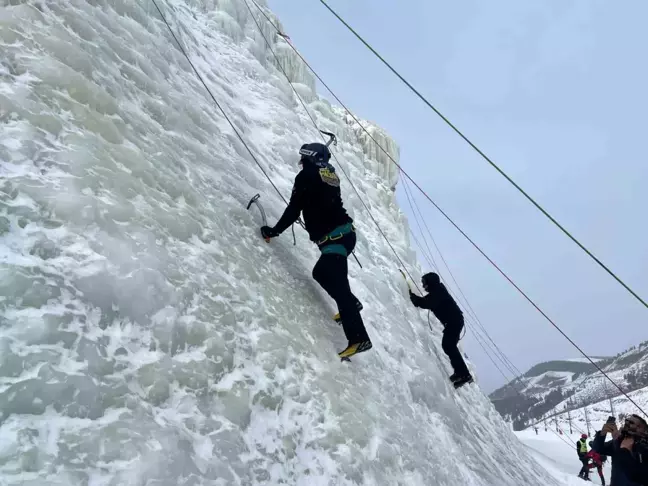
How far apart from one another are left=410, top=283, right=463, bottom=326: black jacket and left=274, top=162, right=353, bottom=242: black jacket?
94.2 inches

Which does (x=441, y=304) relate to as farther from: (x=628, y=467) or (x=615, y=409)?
(x=615, y=409)

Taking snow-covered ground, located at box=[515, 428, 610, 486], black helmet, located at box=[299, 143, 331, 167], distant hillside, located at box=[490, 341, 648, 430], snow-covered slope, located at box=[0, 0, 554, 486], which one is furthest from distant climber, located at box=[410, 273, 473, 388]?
distant hillside, located at box=[490, 341, 648, 430]

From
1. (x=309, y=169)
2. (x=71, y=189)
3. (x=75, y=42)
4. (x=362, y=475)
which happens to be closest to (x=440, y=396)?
(x=362, y=475)

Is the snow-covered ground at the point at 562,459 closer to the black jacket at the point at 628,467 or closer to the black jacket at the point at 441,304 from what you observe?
the black jacket at the point at 441,304

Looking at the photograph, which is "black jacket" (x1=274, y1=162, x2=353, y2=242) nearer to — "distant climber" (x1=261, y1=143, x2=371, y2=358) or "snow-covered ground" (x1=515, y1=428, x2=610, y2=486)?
"distant climber" (x1=261, y1=143, x2=371, y2=358)

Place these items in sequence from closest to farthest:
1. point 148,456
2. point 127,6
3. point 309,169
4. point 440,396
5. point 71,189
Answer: point 148,456, point 71,189, point 309,169, point 127,6, point 440,396

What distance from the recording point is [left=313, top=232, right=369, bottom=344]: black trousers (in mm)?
4047

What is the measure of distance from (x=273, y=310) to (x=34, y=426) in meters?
2.04

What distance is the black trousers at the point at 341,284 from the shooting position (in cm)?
405

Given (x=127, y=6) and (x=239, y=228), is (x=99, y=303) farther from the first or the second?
(x=127, y=6)

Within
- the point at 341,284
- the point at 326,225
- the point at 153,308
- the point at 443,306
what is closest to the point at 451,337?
the point at 443,306

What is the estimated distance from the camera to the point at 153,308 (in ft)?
8.78

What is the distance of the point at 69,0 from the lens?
3963mm

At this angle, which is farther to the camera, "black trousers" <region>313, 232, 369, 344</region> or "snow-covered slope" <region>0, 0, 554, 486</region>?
"black trousers" <region>313, 232, 369, 344</region>
